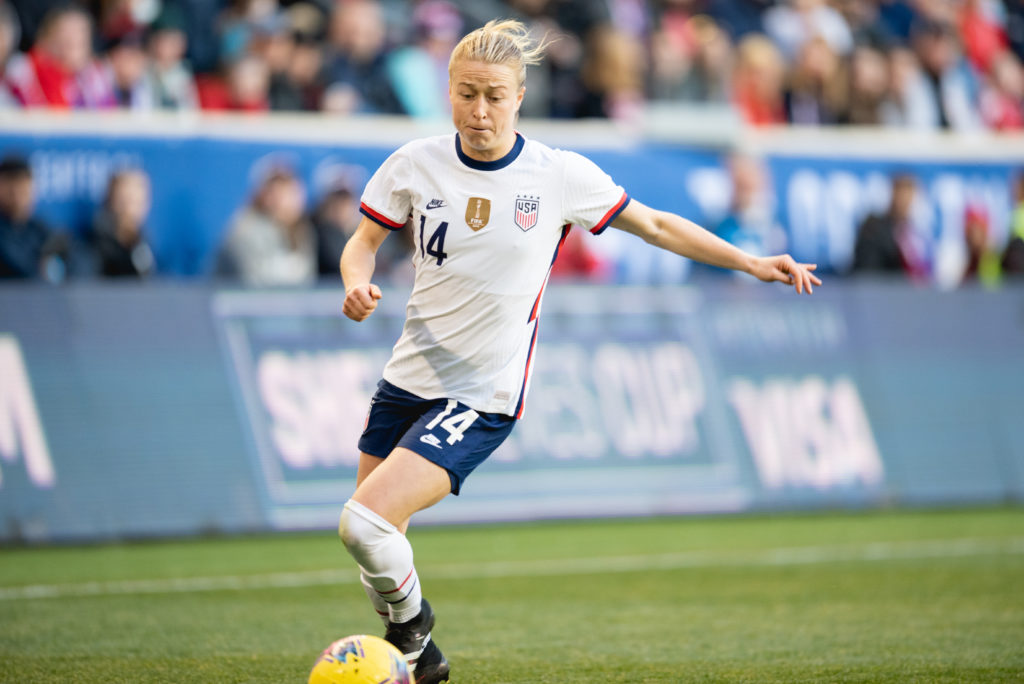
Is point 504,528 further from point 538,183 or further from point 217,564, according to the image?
point 538,183

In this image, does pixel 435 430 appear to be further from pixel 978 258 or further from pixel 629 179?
pixel 978 258

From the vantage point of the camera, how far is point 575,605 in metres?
8.48

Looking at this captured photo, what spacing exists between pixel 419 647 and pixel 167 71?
30.0 feet

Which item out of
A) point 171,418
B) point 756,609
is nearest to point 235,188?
point 171,418

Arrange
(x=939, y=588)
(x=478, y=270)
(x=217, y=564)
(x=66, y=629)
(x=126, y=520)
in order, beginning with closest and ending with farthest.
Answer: (x=478, y=270)
(x=66, y=629)
(x=939, y=588)
(x=217, y=564)
(x=126, y=520)

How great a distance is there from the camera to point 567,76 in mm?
16406

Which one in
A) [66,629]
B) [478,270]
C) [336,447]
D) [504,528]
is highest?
[478,270]

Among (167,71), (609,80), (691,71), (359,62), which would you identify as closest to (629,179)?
(609,80)

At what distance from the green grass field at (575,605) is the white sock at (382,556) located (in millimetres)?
586

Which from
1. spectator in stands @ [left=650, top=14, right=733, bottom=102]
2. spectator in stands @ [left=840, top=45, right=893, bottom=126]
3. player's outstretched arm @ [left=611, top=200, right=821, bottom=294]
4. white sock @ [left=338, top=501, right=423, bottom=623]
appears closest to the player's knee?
white sock @ [left=338, top=501, right=423, bottom=623]

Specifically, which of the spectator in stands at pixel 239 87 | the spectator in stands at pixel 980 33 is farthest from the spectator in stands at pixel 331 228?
the spectator in stands at pixel 980 33

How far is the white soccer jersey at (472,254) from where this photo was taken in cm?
584

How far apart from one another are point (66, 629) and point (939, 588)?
5.31 metres

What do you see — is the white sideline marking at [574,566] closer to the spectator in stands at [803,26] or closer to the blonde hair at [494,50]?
the blonde hair at [494,50]
